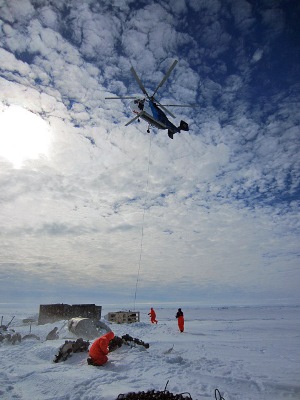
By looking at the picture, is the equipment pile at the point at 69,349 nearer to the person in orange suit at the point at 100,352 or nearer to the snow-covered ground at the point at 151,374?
the snow-covered ground at the point at 151,374

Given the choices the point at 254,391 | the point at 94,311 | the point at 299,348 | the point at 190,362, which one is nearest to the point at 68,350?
the point at 190,362

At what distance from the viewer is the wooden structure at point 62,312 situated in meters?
23.2

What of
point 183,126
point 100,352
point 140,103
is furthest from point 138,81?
point 100,352

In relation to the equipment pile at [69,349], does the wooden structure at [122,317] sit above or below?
above

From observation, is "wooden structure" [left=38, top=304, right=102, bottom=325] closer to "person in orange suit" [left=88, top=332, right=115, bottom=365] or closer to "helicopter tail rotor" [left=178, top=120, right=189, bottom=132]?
"person in orange suit" [left=88, top=332, right=115, bottom=365]

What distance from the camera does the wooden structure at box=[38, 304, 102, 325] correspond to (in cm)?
2322

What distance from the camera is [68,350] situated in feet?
31.9

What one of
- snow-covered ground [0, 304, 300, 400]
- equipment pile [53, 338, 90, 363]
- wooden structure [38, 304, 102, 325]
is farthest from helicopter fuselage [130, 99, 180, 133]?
wooden structure [38, 304, 102, 325]

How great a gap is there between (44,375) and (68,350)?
201cm

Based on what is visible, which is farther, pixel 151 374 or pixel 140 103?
pixel 140 103

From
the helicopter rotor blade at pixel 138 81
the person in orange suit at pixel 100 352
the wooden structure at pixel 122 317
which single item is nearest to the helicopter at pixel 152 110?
the helicopter rotor blade at pixel 138 81

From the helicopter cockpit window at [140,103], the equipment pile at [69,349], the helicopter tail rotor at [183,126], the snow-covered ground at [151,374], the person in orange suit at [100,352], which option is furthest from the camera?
the helicopter tail rotor at [183,126]

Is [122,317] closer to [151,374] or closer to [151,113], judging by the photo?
[151,374]

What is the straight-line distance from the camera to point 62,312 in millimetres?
23375
